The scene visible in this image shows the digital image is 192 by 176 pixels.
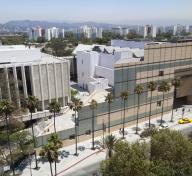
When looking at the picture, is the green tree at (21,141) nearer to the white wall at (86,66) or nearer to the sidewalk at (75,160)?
the sidewalk at (75,160)

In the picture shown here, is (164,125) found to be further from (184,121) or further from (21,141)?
(21,141)

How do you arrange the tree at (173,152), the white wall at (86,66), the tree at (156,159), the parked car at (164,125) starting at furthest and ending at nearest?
the white wall at (86,66) < the parked car at (164,125) < the tree at (173,152) < the tree at (156,159)

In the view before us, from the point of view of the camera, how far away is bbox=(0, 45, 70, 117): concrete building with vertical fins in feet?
208

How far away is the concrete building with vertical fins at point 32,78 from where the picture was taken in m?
63.4

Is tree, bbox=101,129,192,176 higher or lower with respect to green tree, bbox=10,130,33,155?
higher

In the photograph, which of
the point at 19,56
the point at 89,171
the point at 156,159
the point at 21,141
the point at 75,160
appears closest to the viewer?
the point at 156,159

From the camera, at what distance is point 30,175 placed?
49.5 m

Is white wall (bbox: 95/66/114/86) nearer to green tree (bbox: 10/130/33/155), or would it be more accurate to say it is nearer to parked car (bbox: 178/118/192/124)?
parked car (bbox: 178/118/192/124)

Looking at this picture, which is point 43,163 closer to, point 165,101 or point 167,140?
point 167,140

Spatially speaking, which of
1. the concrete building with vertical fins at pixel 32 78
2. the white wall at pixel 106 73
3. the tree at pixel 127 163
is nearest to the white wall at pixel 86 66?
the white wall at pixel 106 73

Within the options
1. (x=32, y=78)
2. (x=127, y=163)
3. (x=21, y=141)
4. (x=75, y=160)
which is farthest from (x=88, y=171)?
(x=32, y=78)

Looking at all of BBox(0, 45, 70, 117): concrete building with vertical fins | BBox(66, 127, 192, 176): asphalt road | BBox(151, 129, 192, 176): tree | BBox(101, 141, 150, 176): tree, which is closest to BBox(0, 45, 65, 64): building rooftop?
BBox(0, 45, 70, 117): concrete building with vertical fins

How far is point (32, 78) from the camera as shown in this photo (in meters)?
65.5

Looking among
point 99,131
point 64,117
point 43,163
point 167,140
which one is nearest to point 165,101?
point 99,131
